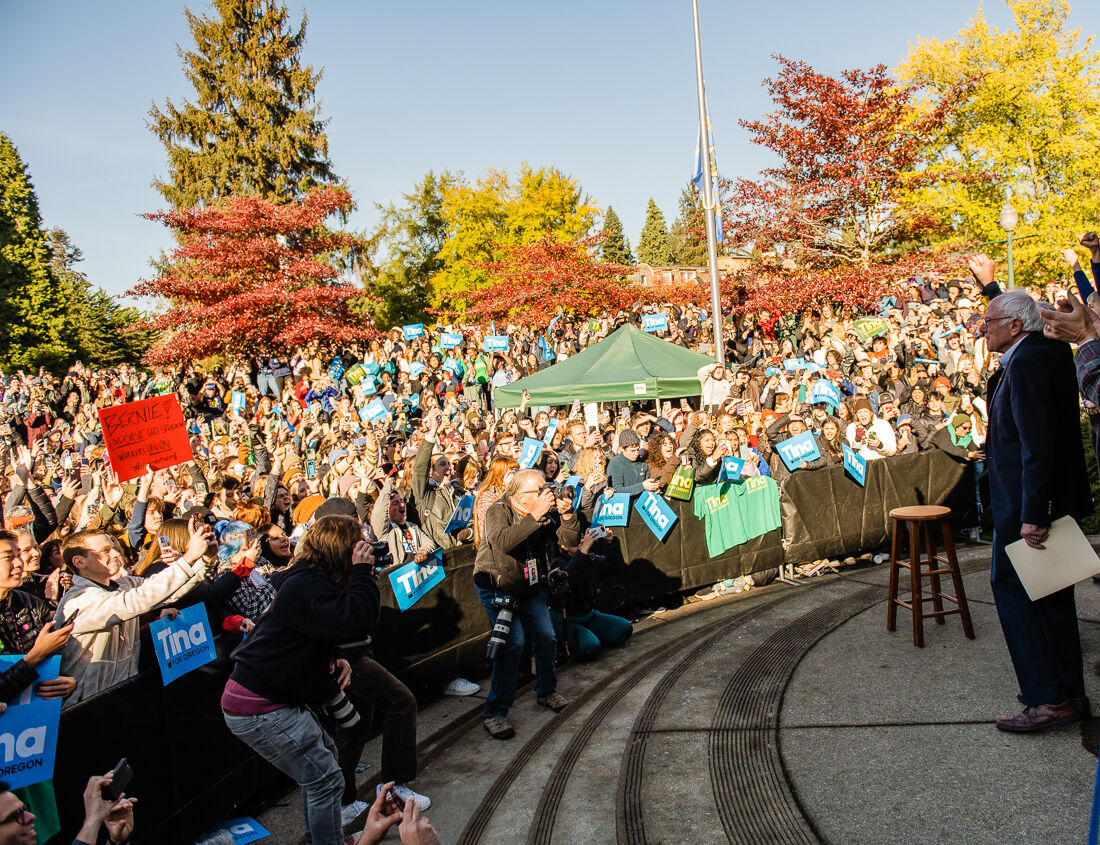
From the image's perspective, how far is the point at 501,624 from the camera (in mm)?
5484

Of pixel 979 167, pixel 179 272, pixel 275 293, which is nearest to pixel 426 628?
pixel 275 293

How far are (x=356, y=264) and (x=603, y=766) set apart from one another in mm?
34279

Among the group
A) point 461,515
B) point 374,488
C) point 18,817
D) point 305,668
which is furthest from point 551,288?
point 18,817

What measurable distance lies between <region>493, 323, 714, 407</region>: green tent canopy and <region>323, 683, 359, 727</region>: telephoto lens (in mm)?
9236

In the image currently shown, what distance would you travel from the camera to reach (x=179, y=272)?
2625 cm

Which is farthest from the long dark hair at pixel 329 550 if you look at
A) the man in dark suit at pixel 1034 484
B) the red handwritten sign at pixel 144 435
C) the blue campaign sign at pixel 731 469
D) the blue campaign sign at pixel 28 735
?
the blue campaign sign at pixel 731 469

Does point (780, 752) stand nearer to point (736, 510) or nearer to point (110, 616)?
point (110, 616)

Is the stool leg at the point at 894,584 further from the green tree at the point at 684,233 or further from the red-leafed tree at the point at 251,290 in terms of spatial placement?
the green tree at the point at 684,233

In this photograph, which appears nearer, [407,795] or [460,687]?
[407,795]

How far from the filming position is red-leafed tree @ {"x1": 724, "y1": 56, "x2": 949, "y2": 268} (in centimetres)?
2298

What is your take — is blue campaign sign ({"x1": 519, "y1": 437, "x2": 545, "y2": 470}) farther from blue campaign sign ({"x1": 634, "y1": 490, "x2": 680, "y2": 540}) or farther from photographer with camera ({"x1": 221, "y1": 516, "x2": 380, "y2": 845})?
photographer with camera ({"x1": 221, "y1": 516, "x2": 380, "y2": 845})

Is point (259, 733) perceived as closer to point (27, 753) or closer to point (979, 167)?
point (27, 753)

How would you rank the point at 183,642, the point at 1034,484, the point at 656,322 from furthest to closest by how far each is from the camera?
the point at 656,322, the point at 183,642, the point at 1034,484

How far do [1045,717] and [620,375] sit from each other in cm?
959
